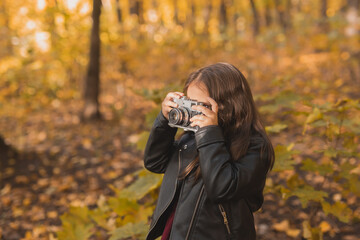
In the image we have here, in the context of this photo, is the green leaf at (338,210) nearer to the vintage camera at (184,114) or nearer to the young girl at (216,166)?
the young girl at (216,166)

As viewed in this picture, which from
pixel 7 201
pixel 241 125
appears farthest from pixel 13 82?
pixel 241 125

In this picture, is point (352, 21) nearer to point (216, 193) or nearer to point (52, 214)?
point (52, 214)

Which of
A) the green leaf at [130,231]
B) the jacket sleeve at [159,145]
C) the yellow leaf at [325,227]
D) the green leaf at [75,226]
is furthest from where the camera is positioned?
the yellow leaf at [325,227]

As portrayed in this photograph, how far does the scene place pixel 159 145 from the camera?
1.68 metres

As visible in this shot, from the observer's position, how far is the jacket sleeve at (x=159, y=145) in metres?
1.64

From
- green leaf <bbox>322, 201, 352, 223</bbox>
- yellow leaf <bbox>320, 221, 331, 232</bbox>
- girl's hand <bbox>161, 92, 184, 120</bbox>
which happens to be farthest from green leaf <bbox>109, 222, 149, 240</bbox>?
yellow leaf <bbox>320, 221, 331, 232</bbox>

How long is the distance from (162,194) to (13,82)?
474 cm

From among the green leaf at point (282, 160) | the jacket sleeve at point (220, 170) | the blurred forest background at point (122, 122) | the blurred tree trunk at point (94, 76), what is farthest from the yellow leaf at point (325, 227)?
the blurred tree trunk at point (94, 76)

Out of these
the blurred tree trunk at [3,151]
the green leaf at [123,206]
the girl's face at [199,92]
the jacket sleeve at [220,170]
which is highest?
the girl's face at [199,92]

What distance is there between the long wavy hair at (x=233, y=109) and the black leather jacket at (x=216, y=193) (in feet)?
0.17

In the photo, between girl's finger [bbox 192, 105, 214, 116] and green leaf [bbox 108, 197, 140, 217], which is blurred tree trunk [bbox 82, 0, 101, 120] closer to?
green leaf [bbox 108, 197, 140, 217]

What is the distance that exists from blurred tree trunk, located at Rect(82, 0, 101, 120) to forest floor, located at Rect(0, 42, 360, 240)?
0.27 metres

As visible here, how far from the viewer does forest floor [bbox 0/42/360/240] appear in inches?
128

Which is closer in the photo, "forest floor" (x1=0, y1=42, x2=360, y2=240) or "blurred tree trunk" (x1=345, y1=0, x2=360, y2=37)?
"forest floor" (x1=0, y1=42, x2=360, y2=240)
